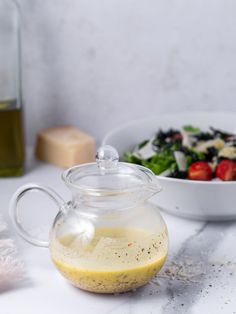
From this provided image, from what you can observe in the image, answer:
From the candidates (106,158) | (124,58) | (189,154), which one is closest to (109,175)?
(106,158)

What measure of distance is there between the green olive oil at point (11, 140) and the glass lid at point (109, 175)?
1.43ft

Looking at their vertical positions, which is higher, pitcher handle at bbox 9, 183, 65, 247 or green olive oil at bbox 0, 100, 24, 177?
pitcher handle at bbox 9, 183, 65, 247

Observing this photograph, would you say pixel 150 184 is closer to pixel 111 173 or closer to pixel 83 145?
pixel 111 173

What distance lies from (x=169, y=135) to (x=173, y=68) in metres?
0.19

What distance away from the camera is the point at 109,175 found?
3.27ft

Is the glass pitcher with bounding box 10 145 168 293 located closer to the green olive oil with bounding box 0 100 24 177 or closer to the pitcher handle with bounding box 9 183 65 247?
the pitcher handle with bounding box 9 183 65 247

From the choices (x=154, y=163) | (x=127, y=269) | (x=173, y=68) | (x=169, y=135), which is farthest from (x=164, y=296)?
(x=173, y=68)

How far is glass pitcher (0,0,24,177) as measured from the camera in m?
1.38

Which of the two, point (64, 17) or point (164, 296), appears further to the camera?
point (64, 17)

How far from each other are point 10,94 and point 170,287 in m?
0.61

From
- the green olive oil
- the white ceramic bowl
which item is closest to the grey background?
the green olive oil

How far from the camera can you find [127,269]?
0.89m

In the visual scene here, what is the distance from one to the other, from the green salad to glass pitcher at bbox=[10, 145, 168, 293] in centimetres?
28

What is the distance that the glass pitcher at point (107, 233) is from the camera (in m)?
0.89
